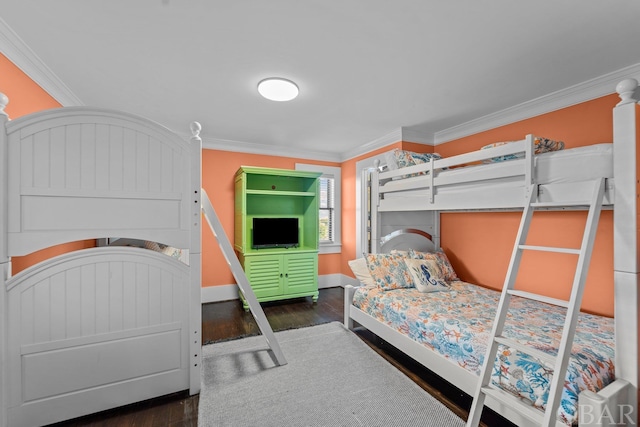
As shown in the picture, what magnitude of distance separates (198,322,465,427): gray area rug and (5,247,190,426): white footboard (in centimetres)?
39

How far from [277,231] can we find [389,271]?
1.95 metres

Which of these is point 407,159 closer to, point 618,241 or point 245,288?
point 618,241

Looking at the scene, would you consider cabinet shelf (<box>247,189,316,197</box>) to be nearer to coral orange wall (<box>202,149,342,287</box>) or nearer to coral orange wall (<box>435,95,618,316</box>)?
coral orange wall (<box>202,149,342,287</box>)

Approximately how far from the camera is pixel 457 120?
3381 mm

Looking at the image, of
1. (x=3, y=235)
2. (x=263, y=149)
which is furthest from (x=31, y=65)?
(x=263, y=149)

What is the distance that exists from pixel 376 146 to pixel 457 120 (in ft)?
3.88

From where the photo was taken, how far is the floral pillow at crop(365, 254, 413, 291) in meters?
2.97

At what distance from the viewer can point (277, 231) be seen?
14.1ft

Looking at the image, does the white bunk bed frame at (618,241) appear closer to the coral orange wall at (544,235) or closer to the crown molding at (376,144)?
the coral orange wall at (544,235)

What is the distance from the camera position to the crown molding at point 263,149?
13.8 feet

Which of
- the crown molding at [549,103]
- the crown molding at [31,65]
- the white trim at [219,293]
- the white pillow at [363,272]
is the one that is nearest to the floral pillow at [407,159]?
the crown molding at [549,103]

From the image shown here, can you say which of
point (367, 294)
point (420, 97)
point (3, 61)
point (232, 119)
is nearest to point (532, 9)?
point (420, 97)

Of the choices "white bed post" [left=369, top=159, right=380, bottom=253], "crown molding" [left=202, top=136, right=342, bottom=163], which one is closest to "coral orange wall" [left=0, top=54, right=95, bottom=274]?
"crown molding" [left=202, top=136, right=342, bottom=163]

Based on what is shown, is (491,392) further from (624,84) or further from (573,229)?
(573,229)
